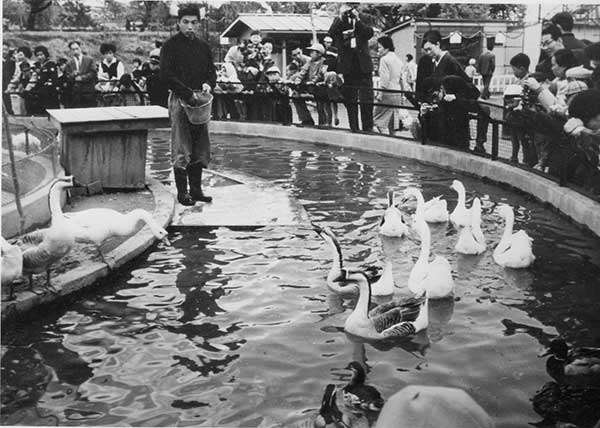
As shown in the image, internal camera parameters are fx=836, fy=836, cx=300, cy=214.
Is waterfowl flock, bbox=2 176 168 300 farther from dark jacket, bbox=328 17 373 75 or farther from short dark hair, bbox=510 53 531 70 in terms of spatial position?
dark jacket, bbox=328 17 373 75

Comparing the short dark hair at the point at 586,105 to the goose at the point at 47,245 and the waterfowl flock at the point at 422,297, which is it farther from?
the goose at the point at 47,245

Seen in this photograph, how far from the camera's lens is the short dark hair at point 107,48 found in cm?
852

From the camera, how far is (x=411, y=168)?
957 centimetres

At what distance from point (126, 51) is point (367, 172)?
320cm

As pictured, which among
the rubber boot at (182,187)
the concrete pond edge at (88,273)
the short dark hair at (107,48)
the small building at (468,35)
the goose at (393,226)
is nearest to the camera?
the concrete pond edge at (88,273)

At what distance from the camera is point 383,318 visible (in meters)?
4.91

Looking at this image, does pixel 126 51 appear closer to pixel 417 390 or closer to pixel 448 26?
pixel 448 26

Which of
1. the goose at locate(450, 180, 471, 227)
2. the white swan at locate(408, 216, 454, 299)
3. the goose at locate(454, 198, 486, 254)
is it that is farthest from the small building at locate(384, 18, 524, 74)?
the white swan at locate(408, 216, 454, 299)

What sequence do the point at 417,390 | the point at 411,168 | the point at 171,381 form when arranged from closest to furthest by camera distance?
the point at 417,390 < the point at 171,381 < the point at 411,168

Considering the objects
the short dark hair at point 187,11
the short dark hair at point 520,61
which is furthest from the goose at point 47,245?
the short dark hair at point 520,61

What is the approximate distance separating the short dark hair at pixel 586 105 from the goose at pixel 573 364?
2447 mm

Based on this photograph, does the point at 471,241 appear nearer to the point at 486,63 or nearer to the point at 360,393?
the point at 360,393

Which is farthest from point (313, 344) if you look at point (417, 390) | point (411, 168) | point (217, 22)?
point (411, 168)

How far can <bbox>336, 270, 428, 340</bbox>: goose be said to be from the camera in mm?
4840
